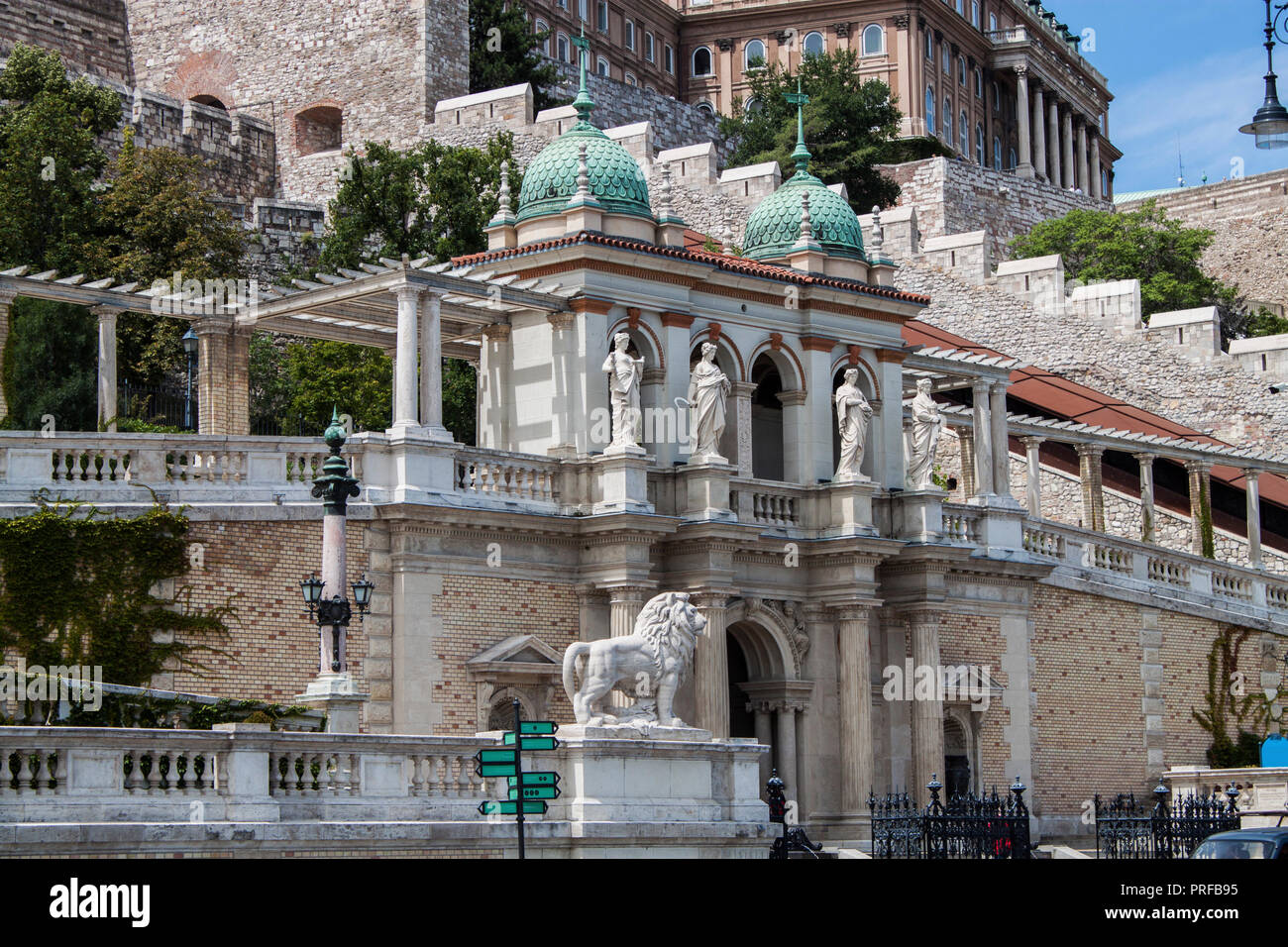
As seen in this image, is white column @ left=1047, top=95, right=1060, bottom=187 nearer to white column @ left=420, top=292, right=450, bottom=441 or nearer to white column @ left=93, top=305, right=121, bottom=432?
white column @ left=420, top=292, right=450, bottom=441

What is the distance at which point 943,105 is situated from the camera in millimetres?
107375

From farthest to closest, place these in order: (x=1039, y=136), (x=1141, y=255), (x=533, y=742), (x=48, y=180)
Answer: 1. (x=1039, y=136)
2. (x=1141, y=255)
3. (x=48, y=180)
4. (x=533, y=742)

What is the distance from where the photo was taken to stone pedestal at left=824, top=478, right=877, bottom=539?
3794 cm

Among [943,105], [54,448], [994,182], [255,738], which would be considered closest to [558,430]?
[54,448]

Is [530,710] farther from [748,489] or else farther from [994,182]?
[994,182]

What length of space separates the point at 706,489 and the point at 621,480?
1.69m

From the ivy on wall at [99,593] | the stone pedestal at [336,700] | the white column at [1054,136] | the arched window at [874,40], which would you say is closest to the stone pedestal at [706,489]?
the ivy on wall at [99,593]

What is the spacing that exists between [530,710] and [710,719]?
3.10m

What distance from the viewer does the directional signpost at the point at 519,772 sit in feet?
76.6

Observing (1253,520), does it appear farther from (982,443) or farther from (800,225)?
(800,225)

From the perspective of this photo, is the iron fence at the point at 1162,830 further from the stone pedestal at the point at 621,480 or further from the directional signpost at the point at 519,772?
the directional signpost at the point at 519,772

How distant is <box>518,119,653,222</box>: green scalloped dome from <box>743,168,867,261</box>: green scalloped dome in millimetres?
3850

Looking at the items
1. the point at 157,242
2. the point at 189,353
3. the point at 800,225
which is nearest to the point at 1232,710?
the point at 800,225

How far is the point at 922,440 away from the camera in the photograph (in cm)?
3938
